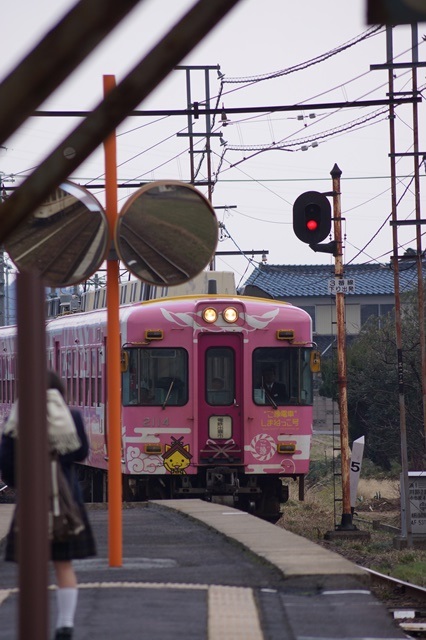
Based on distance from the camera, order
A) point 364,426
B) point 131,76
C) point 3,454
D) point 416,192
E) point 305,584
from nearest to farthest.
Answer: point 131,76
point 3,454
point 305,584
point 416,192
point 364,426

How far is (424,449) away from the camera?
31641 mm

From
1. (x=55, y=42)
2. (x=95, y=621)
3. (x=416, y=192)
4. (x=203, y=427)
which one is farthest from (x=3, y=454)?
(x=416, y=192)

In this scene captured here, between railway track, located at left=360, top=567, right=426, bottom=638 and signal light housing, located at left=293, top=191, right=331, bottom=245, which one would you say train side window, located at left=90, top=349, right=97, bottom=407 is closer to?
signal light housing, located at left=293, top=191, right=331, bottom=245

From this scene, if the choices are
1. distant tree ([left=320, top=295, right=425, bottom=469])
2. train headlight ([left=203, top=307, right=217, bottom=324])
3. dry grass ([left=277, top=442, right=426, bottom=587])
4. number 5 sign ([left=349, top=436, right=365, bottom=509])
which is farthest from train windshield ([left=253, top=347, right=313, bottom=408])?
distant tree ([left=320, top=295, right=425, bottom=469])

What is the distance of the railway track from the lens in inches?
369

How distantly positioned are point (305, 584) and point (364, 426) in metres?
29.2

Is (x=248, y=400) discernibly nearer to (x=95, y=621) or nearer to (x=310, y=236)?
(x=310, y=236)

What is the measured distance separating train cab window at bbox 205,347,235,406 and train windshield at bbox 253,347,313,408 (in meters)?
0.33

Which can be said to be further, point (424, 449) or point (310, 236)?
point (424, 449)

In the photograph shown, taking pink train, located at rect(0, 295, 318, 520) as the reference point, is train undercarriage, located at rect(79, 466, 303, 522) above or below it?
below

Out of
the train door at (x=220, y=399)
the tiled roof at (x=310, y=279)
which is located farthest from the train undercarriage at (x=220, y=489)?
the tiled roof at (x=310, y=279)

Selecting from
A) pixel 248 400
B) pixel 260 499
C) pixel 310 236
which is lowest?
pixel 260 499

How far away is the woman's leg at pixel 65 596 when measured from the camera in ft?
19.2

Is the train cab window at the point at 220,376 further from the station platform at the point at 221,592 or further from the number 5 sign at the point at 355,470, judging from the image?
the station platform at the point at 221,592
